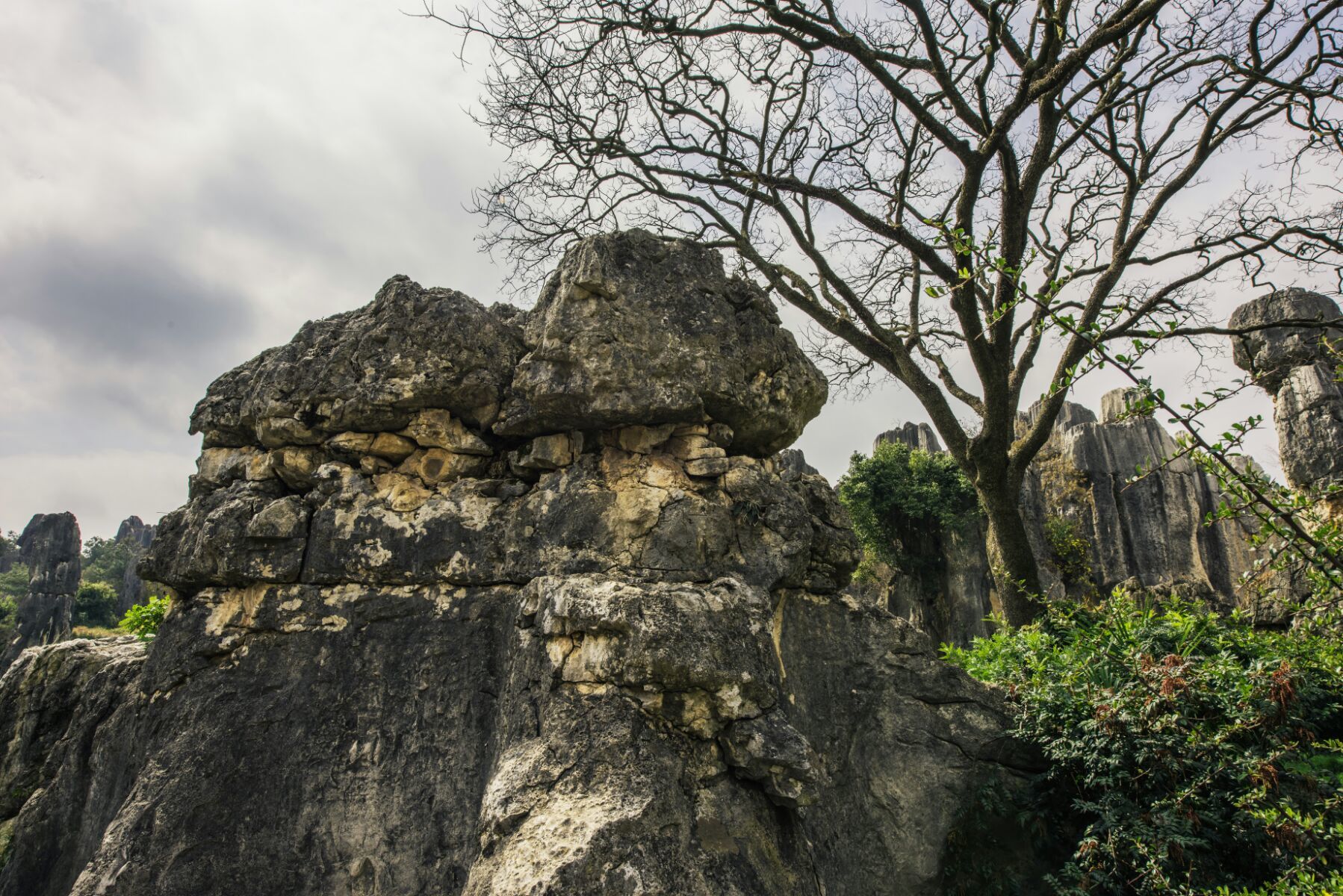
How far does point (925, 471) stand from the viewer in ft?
69.8

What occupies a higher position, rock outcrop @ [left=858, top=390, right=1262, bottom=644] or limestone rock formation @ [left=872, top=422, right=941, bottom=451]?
limestone rock formation @ [left=872, top=422, right=941, bottom=451]

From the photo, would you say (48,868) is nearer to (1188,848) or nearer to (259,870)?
(259,870)

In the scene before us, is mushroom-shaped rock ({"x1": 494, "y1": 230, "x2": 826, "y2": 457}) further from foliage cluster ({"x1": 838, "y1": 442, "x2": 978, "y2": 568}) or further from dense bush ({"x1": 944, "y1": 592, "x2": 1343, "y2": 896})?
foliage cluster ({"x1": 838, "y1": 442, "x2": 978, "y2": 568})

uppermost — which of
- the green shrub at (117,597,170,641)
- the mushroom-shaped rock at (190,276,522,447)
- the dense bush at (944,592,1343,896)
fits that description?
the mushroom-shaped rock at (190,276,522,447)

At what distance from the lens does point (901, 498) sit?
21109 mm

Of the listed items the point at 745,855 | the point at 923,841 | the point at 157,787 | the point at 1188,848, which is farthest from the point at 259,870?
the point at 1188,848

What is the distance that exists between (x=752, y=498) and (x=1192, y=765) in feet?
8.87

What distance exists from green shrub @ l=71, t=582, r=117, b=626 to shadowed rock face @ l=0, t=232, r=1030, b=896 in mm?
42815

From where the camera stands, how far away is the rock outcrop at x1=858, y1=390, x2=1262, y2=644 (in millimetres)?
18062

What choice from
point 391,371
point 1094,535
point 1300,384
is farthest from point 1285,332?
point 391,371

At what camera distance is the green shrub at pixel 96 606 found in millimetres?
38875

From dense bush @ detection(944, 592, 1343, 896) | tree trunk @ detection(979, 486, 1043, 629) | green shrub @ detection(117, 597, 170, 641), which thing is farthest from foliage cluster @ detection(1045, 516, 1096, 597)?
green shrub @ detection(117, 597, 170, 641)

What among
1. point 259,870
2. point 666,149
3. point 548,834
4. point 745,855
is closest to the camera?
point 548,834

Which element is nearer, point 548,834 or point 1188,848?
point 548,834
